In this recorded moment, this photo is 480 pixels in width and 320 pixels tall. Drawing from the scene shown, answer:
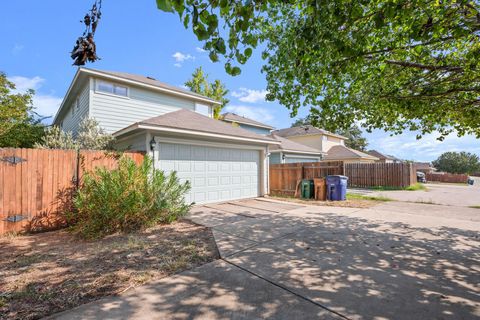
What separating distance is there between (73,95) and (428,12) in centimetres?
1413

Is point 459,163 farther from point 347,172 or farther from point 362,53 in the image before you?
point 362,53

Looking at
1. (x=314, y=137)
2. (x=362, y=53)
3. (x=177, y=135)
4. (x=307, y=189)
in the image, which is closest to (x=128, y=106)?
(x=177, y=135)

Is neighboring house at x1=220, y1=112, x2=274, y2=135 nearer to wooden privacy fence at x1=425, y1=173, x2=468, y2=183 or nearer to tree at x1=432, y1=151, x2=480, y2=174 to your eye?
wooden privacy fence at x1=425, y1=173, x2=468, y2=183

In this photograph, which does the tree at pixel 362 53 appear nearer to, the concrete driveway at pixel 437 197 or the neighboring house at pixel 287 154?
the concrete driveway at pixel 437 197

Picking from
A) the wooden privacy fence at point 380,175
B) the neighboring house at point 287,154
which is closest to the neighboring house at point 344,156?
the wooden privacy fence at point 380,175

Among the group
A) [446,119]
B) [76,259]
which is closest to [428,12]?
[446,119]

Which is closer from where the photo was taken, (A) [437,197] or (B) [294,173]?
(A) [437,197]

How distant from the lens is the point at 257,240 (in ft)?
15.4

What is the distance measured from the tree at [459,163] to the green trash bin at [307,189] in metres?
58.8

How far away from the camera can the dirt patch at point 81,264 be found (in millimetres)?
2652

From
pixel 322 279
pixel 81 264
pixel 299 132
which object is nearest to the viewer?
pixel 322 279

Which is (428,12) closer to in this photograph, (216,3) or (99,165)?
(216,3)

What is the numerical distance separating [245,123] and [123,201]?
15.9 m

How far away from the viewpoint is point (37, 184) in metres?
5.46
